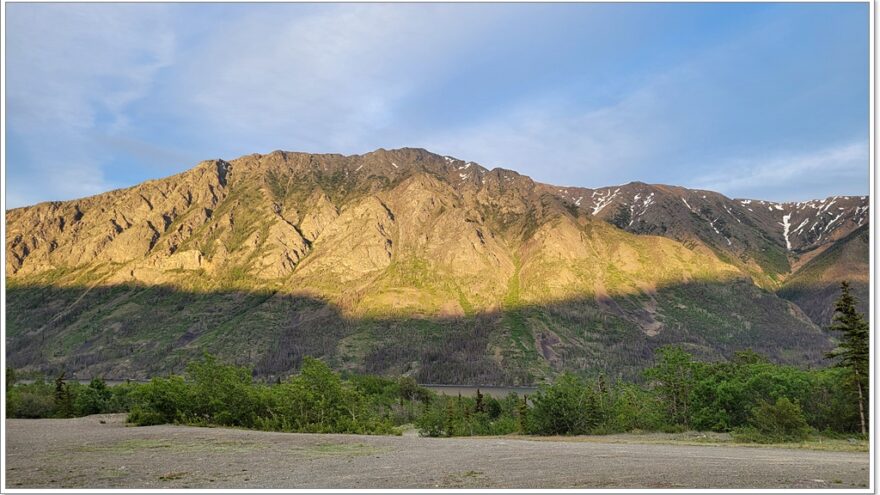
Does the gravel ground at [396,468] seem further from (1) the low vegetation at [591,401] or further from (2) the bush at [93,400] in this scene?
(2) the bush at [93,400]

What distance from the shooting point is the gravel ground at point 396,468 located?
656 inches

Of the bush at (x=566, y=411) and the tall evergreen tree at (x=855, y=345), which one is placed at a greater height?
the tall evergreen tree at (x=855, y=345)

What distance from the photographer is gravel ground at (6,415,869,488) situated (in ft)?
54.7

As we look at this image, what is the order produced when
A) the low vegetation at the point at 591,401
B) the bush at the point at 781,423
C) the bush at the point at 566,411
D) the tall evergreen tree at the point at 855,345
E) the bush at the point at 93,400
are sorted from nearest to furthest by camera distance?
the bush at the point at 781,423
the tall evergreen tree at the point at 855,345
the low vegetation at the point at 591,401
the bush at the point at 566,411
the bush at the point at 93,400

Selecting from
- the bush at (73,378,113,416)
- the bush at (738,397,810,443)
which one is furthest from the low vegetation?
the bush at (73,378,113,416)

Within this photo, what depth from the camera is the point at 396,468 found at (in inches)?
804

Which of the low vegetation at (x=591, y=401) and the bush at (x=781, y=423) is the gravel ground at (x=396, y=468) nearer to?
the bush at (x=781, y=423)

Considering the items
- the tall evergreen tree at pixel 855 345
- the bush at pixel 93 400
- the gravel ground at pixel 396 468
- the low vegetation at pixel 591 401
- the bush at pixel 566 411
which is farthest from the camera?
the bush at pixel 93 400

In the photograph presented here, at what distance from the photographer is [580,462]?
827 inches

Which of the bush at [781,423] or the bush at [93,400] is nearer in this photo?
the bush at [781,423]

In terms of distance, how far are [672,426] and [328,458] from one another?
34627 millimetres

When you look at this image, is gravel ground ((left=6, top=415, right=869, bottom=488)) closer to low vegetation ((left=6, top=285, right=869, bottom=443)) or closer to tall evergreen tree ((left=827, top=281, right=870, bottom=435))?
low vegetation ((left=6, top=285, right=869, bottom=443))

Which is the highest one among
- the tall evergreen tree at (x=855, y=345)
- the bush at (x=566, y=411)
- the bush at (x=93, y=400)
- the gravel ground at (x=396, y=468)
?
the tall evergreen tree at (x=855, y=345)

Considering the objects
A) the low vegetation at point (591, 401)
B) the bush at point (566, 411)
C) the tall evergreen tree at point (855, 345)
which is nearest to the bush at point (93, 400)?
the low vegetation at point (591, 401)
